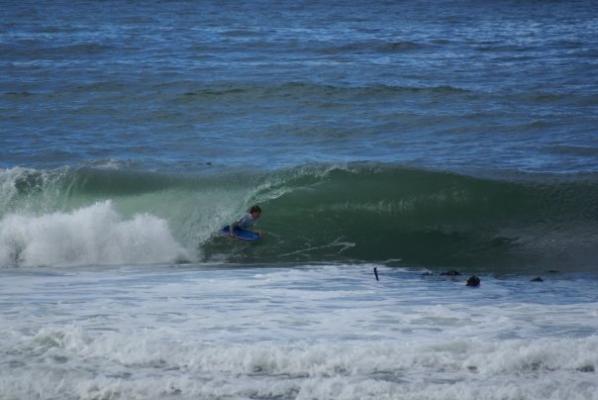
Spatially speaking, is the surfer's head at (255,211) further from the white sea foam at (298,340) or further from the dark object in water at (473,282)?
the dark object in water at (473,282)

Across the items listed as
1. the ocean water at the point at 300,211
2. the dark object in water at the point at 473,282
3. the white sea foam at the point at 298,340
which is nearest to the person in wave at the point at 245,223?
Answer: the ocean water at the point at 300,211

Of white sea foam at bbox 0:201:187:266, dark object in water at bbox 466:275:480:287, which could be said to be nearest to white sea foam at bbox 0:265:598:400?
dark object in water at bbox 466:275:480:287

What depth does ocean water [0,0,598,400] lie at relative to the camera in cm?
942

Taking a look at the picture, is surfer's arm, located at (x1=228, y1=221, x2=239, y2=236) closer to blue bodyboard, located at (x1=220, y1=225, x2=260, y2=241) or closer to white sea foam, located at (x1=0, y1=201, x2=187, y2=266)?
blue bodyboard, located at (x1=220, y1=225, x2=260, y2=241)

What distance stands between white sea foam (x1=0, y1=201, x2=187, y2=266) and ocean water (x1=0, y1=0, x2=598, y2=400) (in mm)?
37

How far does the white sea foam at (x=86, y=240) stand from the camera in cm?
1494

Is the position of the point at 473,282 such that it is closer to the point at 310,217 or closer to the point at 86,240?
the point at 310,217

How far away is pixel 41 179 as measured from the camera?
17.4 m

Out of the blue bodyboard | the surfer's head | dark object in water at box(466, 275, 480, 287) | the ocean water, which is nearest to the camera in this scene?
the ocean water

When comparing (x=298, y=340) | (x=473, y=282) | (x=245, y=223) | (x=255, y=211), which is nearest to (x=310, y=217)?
(x=245, y=223)

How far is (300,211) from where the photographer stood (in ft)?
53.9

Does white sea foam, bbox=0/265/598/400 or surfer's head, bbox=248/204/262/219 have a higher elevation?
surfer's head, bbox=248/204/262/219

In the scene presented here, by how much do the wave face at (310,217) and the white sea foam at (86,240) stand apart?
18 millimetres

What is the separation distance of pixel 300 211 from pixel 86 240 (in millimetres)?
3383
